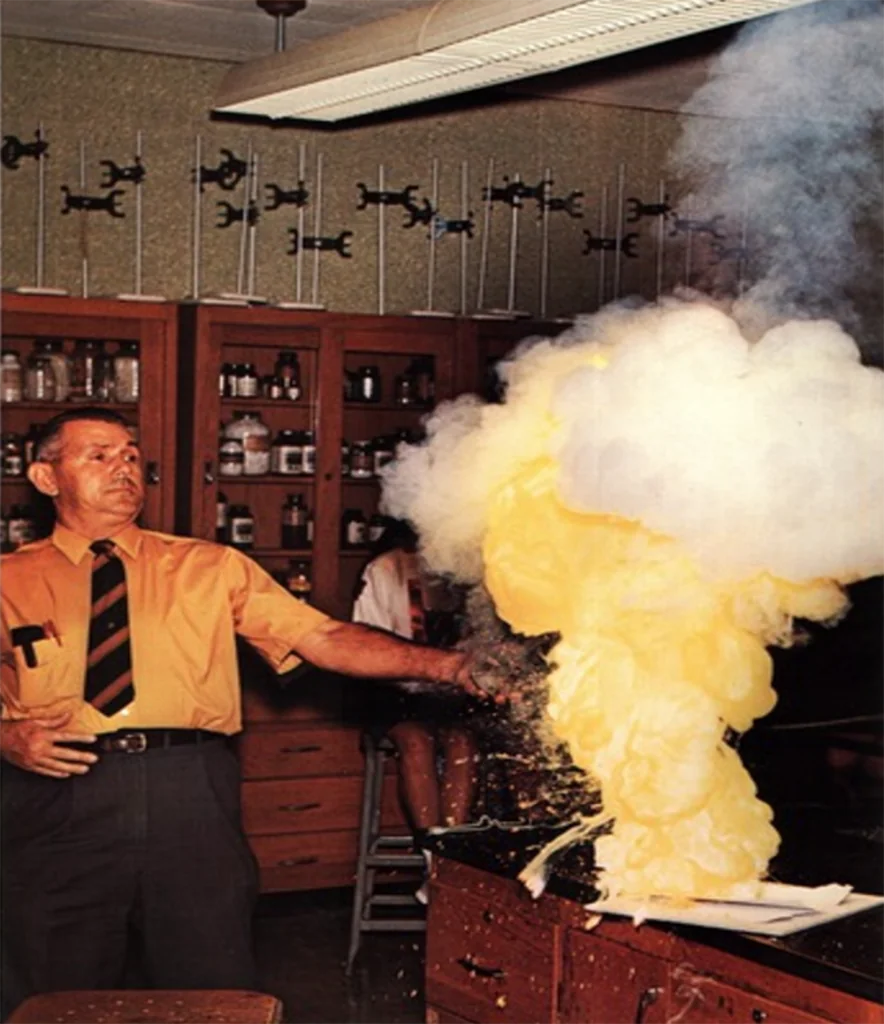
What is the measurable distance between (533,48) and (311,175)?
2837 mm

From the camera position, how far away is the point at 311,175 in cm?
680

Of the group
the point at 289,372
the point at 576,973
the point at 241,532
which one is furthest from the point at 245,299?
the point at 576,973

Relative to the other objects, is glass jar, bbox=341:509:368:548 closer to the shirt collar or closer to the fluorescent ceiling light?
the fluorescent ceiling light

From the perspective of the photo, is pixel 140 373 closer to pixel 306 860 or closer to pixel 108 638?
pixel 306 860

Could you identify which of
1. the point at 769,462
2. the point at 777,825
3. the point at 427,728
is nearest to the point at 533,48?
the point at 769,462

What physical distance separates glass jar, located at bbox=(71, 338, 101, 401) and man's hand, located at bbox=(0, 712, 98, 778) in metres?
2.10

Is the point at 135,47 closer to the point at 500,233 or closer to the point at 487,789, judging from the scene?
the point at 500,233

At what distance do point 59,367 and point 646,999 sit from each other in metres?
3.66

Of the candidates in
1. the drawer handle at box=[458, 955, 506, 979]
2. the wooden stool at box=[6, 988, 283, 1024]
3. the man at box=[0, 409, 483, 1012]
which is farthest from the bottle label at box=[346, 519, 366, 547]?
the wooden stool at box=[6, 988, 283, 1024]

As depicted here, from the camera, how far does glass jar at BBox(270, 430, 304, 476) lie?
253 inches

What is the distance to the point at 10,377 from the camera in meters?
5.98

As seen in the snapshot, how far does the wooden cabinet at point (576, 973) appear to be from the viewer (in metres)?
2.83

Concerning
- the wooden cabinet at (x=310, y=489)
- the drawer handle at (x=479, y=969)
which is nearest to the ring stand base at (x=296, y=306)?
the wooden cabinet at (x=310, y=489)

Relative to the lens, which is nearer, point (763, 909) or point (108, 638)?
point (763, 909)
